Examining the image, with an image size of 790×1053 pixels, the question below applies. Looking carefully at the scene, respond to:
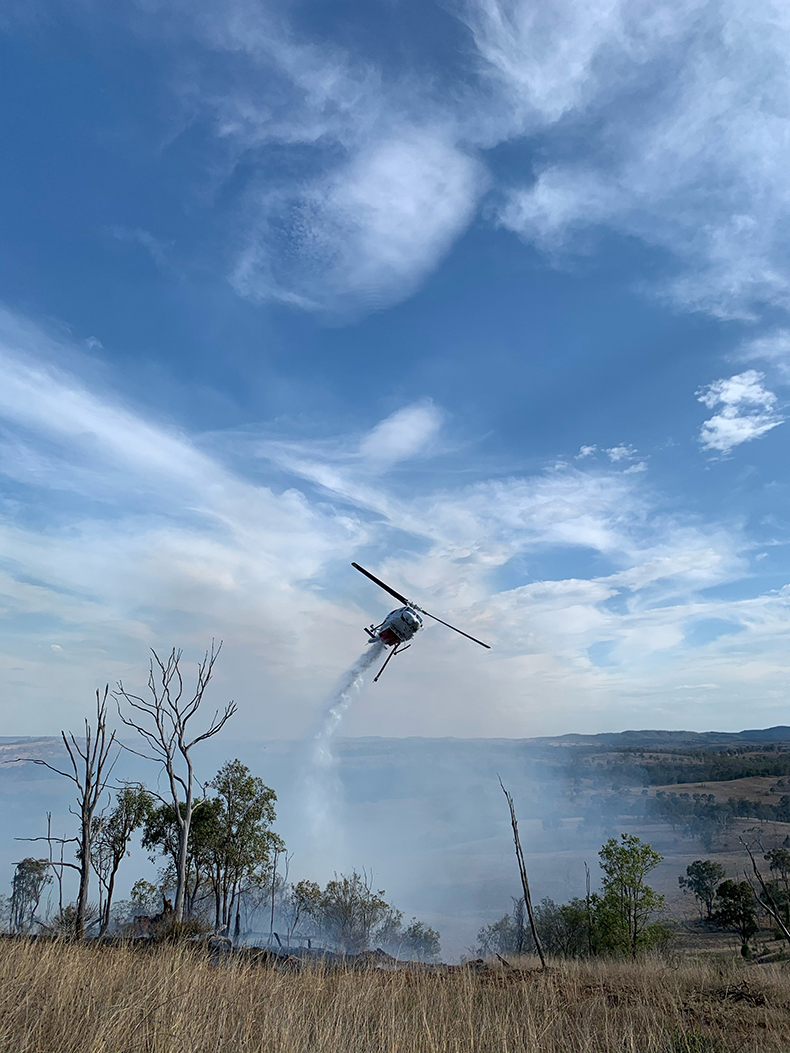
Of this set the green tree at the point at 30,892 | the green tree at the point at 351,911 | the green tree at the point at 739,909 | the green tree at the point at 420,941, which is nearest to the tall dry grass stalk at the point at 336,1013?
the green tree at the point at 30,892

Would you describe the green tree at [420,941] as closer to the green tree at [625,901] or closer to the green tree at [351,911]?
the green tree at [351,911]

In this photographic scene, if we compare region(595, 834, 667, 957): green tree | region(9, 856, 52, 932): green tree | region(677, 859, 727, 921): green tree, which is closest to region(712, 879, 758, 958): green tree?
region(595, 834, 667, 957): green tree

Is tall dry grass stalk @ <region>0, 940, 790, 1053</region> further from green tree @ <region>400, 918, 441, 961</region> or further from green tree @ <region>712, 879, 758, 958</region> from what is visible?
green tree @ <region>400, 918, 441, 961</region>

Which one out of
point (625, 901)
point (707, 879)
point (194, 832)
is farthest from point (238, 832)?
point (707, 879)

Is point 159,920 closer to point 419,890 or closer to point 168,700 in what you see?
point 168,700

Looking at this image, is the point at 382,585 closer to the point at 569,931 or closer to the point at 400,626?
the point at 400,626
